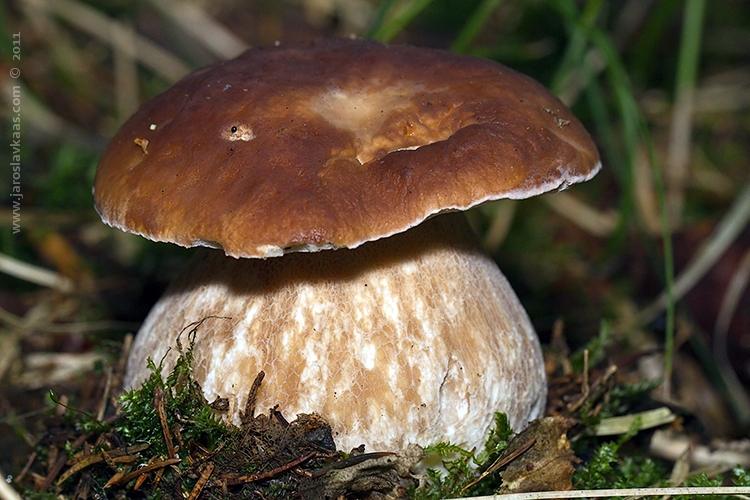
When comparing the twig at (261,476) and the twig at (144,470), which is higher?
the twig at (144,470)

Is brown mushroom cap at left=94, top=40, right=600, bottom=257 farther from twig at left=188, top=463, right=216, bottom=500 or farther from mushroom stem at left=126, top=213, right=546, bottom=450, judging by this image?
twig at left=188, top=463, right=216, bottom=500

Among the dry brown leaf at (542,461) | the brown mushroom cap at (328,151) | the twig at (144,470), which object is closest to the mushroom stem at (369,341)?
the dry brown leaf at (542,461)

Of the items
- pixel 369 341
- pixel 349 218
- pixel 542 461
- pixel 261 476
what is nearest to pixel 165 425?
pixel 261 476

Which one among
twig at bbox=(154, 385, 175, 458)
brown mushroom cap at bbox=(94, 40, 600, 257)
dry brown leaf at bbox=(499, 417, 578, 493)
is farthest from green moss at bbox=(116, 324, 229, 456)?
dry brown leaf at bbox=(499, 417, 578, 493)

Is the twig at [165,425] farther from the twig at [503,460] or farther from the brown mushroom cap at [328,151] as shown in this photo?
the twig at [503,460]

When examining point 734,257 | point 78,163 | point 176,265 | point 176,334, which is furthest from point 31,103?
point 734,257

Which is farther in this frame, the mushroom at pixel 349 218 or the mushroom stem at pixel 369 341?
the mushroom stem at pixel 369 341

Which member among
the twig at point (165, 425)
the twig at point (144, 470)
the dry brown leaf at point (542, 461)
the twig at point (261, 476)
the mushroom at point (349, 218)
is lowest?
the dry brown leaf at point (542, 461)

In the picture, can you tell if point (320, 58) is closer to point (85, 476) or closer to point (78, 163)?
point (85, 476)
